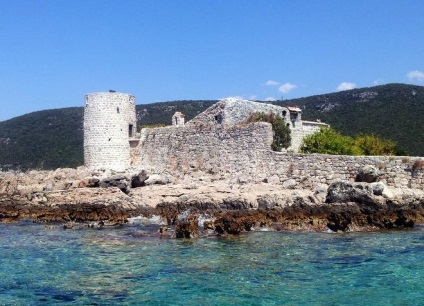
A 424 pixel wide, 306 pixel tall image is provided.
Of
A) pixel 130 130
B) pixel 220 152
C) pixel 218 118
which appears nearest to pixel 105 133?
pixel 130 130

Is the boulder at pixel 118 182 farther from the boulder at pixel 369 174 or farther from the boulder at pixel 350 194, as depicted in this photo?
the boulder at pixel 369 174

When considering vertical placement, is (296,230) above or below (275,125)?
below

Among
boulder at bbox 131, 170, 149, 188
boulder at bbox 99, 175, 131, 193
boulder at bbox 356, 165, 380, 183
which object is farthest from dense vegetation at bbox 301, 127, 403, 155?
boulder at bbox 99, 175, 131, 193

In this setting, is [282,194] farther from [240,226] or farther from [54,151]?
[54,151]

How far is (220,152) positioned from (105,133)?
627 cm

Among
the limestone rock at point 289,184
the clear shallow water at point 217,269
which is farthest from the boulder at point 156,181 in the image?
the clear shallow water at point 217,269

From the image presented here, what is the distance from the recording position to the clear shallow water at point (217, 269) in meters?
9.67

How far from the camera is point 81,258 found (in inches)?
517

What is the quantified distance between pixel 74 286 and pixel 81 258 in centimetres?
267

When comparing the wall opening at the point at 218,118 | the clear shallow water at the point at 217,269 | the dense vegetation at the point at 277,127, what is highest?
the wall opening at the point at 218,118

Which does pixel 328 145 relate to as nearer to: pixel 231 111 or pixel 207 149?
pixel 231 111

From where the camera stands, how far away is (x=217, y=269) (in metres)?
11.6

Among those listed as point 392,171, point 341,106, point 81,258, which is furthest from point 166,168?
point 341,106

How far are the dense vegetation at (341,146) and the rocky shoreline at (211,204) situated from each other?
4.20 metres
